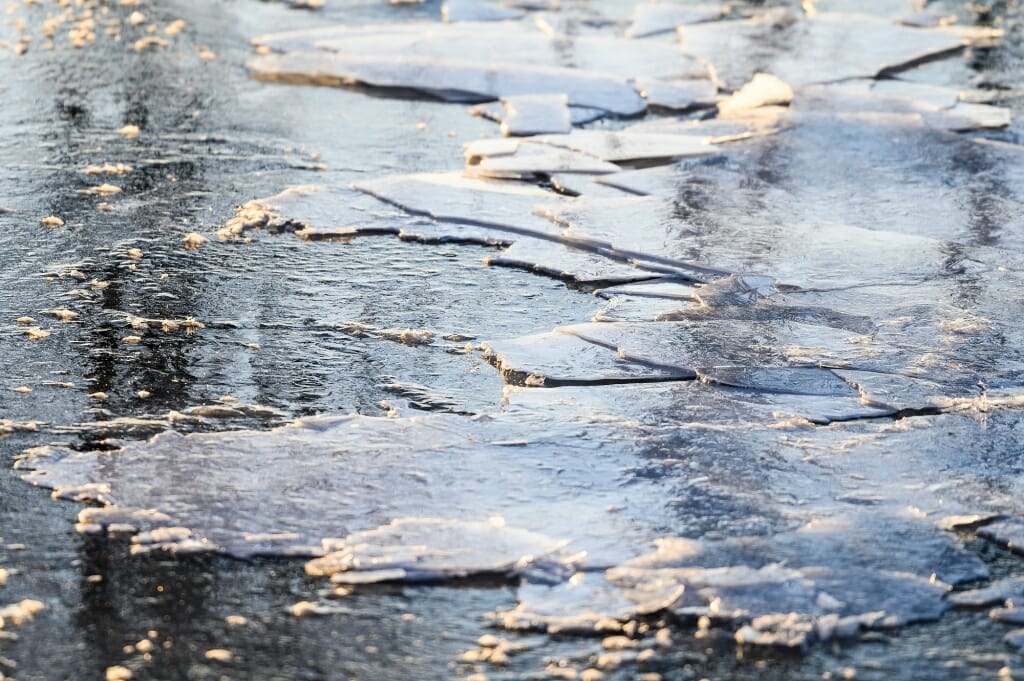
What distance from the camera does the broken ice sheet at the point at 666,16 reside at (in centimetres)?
775

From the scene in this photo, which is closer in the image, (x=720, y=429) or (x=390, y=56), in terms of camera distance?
(x=720, y=429)

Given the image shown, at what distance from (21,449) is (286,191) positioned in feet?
6.65

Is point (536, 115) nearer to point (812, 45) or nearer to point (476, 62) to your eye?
point (476, 62)

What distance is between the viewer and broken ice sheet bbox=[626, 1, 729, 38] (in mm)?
7750

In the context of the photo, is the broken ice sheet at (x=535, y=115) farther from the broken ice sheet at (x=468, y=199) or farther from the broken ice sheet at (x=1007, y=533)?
the broken ice sheet at (x=1007, y=533)

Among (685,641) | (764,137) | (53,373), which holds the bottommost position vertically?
(685,641)

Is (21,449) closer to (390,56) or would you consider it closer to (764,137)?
(764,137)

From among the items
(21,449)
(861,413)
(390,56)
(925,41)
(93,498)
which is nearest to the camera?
(93,498)

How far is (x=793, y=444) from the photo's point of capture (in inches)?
123

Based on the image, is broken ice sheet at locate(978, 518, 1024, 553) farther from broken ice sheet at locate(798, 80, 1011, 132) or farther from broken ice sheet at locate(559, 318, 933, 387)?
broken ice sheet at locate(798, 80, 1011, 132)

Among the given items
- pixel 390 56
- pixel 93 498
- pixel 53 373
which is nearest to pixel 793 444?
pixel 93 498

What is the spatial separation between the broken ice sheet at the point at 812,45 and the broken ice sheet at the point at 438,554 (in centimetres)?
430

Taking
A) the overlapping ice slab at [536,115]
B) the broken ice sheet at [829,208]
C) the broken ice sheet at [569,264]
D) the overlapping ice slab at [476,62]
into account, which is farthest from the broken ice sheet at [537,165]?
the overlapping ice slab at [476,62]

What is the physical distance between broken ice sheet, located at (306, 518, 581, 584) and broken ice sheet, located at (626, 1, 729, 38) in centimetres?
536
